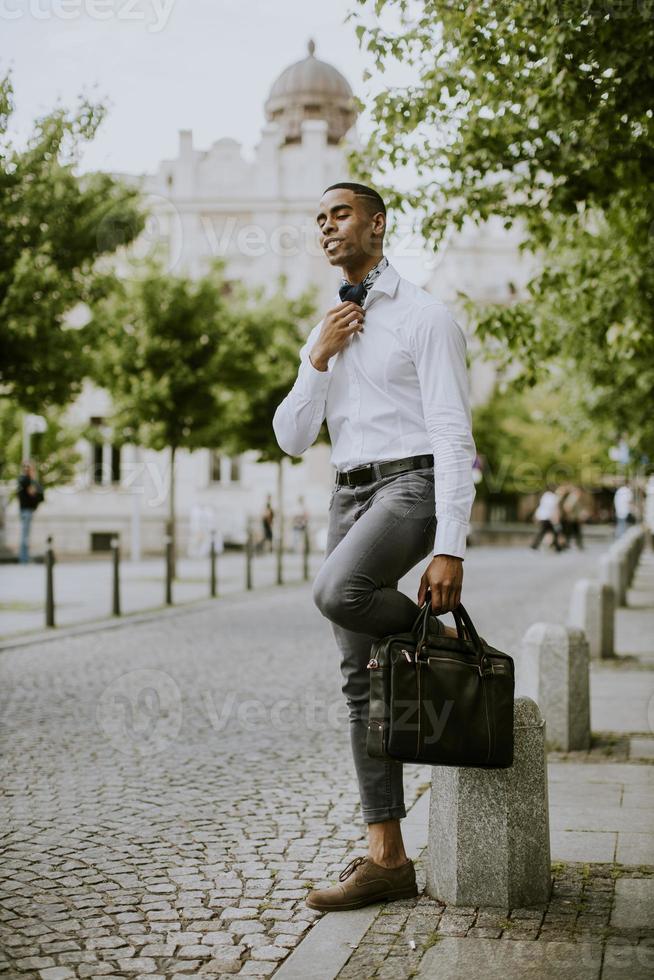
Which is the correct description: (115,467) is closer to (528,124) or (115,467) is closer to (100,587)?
(100,587)

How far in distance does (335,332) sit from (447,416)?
455 mm

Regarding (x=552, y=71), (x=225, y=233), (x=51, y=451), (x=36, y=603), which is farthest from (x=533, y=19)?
(x=225, y=233)

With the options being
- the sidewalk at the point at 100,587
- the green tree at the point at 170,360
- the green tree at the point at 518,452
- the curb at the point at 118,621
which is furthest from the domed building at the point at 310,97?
the curb at the point at 118,621

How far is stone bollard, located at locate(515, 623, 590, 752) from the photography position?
6.83m

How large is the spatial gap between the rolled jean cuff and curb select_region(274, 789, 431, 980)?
27 cm

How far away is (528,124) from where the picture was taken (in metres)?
8.97

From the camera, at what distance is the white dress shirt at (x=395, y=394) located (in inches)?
146

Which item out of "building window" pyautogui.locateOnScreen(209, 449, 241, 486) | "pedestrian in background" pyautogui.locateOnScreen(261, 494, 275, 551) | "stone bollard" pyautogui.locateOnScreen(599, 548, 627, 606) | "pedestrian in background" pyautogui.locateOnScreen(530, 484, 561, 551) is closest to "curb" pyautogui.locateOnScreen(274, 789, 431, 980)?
"stone bollard" pyautogui.locateOnScreen(599, 548, 627, 606)

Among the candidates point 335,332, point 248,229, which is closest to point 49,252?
point 335,332

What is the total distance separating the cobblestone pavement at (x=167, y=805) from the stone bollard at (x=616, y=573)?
653cm

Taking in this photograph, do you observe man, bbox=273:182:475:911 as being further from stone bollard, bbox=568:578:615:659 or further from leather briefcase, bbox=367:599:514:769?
stone bollard, bbox=568:578:615:659

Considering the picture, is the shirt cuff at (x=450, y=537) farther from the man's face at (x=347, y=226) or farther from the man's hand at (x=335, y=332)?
the man's face at (x=347, y=226)

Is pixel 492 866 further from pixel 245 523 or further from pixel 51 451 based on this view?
pixel 245 523

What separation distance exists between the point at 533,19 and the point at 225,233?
1432 inches
